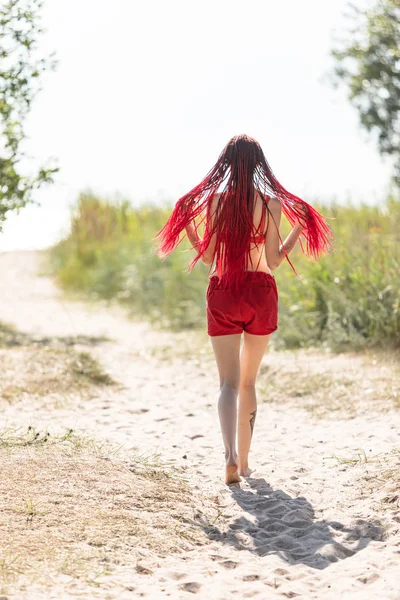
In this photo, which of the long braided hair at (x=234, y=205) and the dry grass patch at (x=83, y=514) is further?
the long braided hair at (x=234, y=205)

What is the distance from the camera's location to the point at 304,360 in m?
8.98

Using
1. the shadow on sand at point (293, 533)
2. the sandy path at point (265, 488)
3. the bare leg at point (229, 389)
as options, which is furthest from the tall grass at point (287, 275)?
the shadow on sand at point (293, 533)

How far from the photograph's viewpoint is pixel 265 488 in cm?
510

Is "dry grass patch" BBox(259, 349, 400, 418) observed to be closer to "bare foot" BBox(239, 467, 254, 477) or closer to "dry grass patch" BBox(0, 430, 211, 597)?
"bare foot" BBox(239, 467, 254, 477)

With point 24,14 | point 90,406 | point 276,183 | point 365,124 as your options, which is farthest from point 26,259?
point 276,183

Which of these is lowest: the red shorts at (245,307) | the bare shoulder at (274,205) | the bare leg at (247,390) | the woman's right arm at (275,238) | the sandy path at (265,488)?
the sandy path at (265,488)

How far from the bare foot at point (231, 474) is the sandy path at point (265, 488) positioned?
0.22ft

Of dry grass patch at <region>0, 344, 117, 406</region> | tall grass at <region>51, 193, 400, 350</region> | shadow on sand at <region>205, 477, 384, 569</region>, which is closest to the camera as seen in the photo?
shadow on sand at <region>205, 477, 384, 569</region>

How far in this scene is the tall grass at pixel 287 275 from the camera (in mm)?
9281

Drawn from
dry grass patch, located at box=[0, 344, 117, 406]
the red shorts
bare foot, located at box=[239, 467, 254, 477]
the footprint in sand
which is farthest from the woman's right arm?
dry grass patch, located at box=[0, 344, 117, 406]

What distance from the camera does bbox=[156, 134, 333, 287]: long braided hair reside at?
483 cm

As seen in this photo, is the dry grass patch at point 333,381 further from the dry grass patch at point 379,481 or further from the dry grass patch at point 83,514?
the dry grass patch at point 83,514

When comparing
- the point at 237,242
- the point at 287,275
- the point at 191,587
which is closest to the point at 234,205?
the point at 237,242

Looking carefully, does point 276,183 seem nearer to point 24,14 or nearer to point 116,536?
point 116,536
